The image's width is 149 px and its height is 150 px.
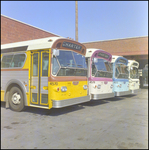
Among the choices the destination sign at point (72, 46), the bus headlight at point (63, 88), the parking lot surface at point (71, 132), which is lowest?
the parking lot surface at point (71, 132)

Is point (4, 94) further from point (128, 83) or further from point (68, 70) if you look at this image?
point (128, 83)

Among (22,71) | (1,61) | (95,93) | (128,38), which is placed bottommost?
(95,93)

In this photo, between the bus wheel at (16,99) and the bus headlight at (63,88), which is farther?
the bus wheel at (16,99)

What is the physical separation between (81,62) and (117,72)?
3863 millimetres

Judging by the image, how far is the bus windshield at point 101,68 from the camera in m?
8.42

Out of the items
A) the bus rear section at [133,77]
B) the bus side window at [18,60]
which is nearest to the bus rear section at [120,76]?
the bus rear section at [133,77]

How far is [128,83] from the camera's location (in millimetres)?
11414

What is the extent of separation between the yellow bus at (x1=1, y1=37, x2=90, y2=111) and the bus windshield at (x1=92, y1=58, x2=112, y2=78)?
1.12 meters

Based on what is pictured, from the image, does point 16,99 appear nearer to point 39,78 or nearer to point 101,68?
point 39,78

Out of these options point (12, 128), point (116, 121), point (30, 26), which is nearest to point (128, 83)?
point (116, 121)

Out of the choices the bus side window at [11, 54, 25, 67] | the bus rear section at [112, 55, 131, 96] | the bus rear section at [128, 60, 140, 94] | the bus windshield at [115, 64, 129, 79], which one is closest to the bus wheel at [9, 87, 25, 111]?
the bus side window at [11, 54, 25, 67]

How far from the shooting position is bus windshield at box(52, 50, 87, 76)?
238 inches

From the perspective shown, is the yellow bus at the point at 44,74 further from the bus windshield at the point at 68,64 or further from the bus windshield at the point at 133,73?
the bus windshield at the point at 133,73

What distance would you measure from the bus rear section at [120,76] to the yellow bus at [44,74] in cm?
328
